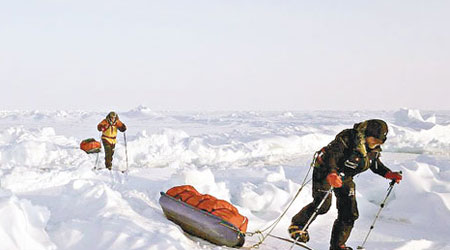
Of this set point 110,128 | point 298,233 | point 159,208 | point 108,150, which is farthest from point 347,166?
point 108,150

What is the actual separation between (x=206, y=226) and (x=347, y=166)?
58.2 inches

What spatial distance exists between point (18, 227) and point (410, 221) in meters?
4.89

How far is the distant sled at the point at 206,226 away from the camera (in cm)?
393

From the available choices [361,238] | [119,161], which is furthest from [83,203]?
[119,161]

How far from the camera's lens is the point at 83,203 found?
4.68 m

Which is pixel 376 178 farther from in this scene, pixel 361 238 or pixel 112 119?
pixel 112 119

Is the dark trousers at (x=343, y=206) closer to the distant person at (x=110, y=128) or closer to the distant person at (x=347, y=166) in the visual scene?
the distant person at (x=347, y=166)

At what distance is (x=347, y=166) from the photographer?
12.0 ft

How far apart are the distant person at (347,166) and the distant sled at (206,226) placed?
35.1 inches

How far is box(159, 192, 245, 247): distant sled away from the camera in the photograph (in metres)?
3.93

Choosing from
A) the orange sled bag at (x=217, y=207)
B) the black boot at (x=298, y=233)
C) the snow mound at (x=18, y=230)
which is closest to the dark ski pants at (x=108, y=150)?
the orange sled bag at (x=217, y=207)

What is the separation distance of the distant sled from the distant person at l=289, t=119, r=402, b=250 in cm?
89

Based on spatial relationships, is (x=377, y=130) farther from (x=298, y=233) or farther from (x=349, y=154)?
(x=298, y=233)

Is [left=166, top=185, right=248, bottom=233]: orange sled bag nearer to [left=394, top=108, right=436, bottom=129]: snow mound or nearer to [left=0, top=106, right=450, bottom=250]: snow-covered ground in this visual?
[left=0, top=106, right=450, bottom=250]: snow-covered ground
